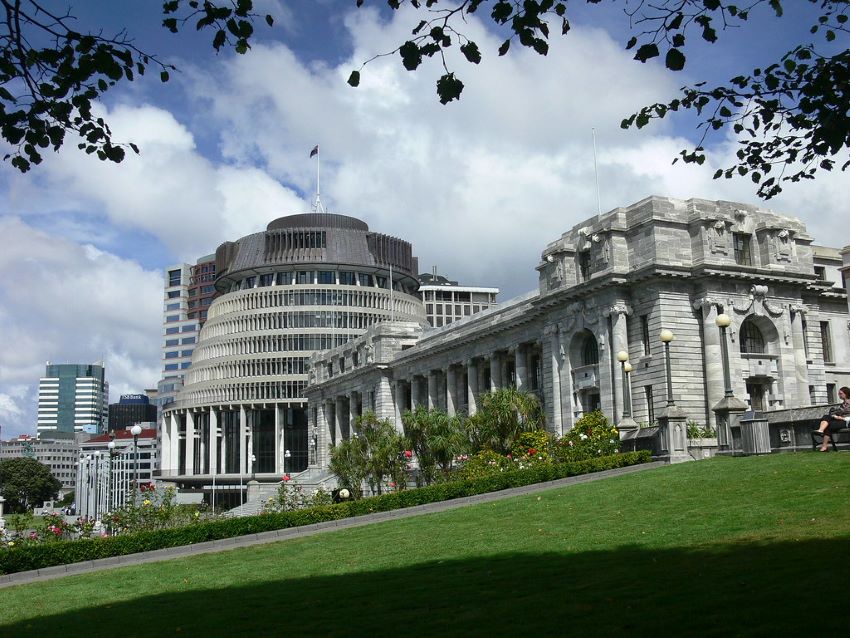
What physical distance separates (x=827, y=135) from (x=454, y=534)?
14.0 m

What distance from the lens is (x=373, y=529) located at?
2755 centimetres

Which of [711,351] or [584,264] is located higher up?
[584,264]

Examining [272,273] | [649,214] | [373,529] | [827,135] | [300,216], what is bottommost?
[373,529]

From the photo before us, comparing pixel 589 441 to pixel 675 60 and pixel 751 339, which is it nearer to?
pixel 751 339

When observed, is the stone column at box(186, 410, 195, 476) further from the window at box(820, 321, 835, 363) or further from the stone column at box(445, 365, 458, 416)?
the window at box(820, 321, 835, 363)

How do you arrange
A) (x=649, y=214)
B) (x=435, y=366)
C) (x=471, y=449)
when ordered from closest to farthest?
(x=649, y=214) → (x=471, y=449) → (x=435, y=366)

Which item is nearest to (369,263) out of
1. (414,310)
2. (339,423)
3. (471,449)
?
(414,310)

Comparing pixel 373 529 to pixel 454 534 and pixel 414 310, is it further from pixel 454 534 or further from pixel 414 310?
pixel 414 310

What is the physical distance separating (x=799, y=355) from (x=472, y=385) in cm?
2848

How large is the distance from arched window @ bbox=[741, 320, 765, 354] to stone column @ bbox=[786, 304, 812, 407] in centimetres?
204

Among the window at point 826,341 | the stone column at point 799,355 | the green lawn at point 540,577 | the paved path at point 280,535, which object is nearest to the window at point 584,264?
the stone column at point 799,355

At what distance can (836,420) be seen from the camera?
29531 millimetres

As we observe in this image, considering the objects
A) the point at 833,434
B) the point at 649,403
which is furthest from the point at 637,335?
the point at 833,434

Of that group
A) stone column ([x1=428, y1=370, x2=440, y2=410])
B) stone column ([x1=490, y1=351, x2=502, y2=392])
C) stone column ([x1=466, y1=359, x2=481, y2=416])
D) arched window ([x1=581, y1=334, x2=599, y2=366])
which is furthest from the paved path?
stone column ([x1=428, y1=370, x2=440, y2=410])
